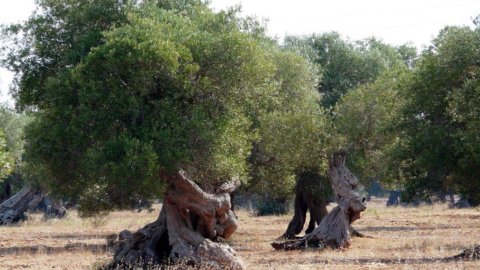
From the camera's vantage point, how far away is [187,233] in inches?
806

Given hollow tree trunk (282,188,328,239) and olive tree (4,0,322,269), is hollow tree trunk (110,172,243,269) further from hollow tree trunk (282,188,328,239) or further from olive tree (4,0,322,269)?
hollow tree trunk (282,188,328,239)

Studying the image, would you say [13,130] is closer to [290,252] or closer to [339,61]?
[339,61]

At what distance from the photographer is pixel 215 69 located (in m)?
19.5

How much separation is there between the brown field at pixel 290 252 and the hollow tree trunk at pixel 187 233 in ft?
3.81

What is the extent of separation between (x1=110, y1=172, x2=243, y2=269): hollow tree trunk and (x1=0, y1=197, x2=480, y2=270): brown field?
1163mm

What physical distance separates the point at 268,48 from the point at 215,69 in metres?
11.7

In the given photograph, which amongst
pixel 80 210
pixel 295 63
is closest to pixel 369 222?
pixel 295 63

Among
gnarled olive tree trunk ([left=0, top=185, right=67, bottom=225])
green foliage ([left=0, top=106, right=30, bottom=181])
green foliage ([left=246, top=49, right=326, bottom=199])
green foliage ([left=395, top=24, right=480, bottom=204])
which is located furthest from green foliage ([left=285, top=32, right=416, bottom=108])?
green foliage ([left=0, top=106, right=30, bottom=181])

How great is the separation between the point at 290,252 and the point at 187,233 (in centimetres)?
668

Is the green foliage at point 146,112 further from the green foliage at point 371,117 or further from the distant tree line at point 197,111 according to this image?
the green foliage at point 371,117

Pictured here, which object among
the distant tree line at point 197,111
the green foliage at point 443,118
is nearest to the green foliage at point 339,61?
the distant tree line at point 197,111

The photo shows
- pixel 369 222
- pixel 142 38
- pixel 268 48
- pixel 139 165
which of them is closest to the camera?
pixel 139 165

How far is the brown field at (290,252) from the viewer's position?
21.6 m

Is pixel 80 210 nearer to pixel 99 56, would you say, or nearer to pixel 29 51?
pixel 99 56
